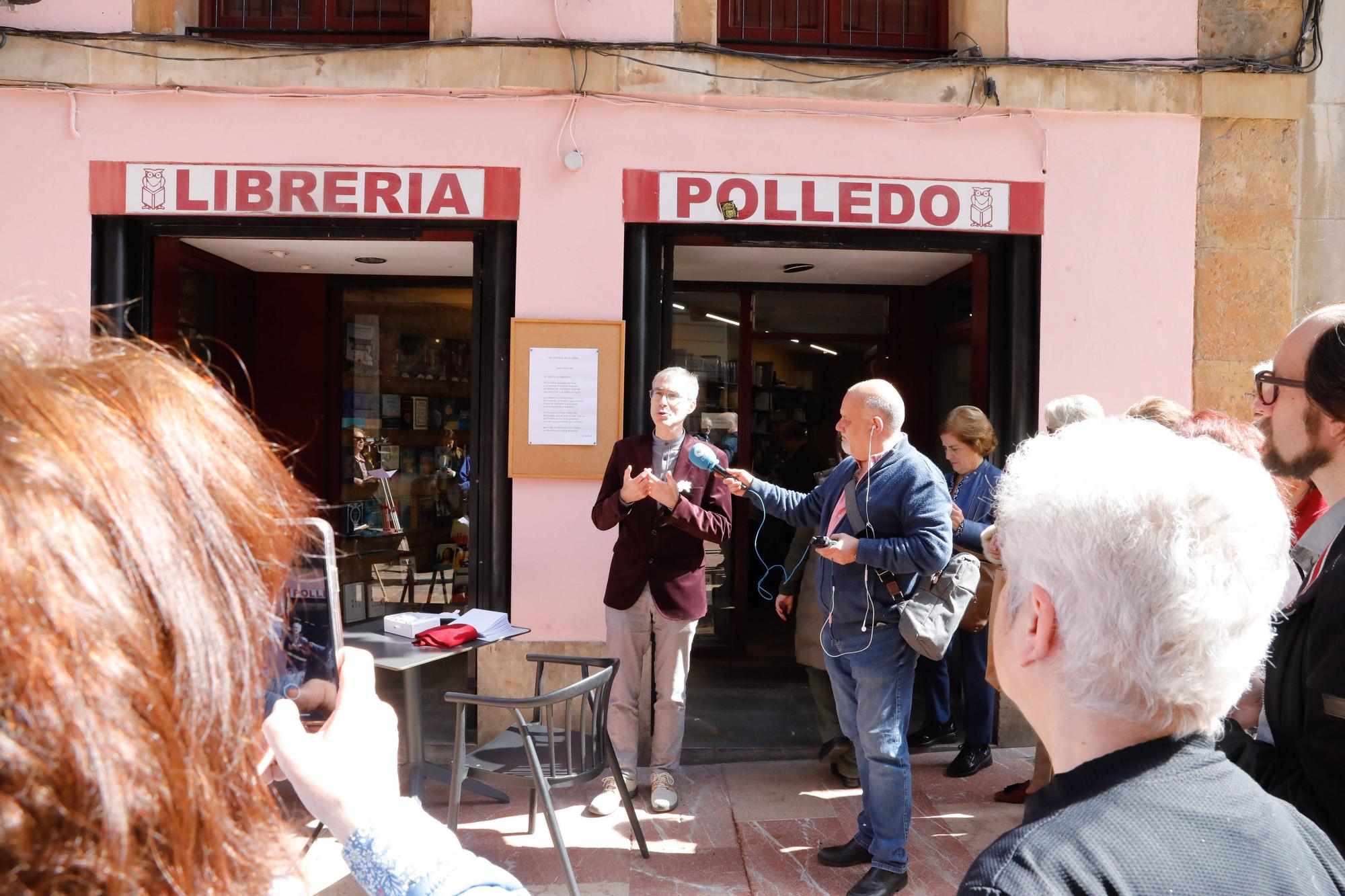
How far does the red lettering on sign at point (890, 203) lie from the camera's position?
530cm

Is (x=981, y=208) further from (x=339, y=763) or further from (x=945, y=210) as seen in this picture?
(x=339, y=763)

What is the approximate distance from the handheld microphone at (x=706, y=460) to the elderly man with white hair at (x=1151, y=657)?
312 centimetres

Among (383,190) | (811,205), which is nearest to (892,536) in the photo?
(811,205)

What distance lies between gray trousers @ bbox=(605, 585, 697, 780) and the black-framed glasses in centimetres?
285

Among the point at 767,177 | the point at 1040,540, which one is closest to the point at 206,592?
the point at 1040,540

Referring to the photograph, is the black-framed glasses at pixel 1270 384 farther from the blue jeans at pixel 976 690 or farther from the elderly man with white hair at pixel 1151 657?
the blue jeans at pixel 976 690

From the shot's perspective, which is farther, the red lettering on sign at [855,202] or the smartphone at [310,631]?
the red lettering on sign at [855,202]

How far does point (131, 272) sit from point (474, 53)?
2352mm

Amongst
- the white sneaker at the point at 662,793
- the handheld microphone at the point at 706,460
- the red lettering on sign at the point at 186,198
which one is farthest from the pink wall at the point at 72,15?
the white sneaker at the point at 662,793

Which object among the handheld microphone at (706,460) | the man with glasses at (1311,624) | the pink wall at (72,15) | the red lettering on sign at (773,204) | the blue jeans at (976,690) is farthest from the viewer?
the red lettering on sign at (773,204)

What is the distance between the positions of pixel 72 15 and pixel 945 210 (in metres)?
5.09

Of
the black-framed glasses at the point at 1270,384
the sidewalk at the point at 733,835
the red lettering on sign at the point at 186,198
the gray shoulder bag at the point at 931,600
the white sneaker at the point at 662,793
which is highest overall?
the red lettering on sign at the point at 186,198

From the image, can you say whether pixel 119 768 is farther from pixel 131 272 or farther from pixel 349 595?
pixel 349 595

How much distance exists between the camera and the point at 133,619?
60 centimetres
